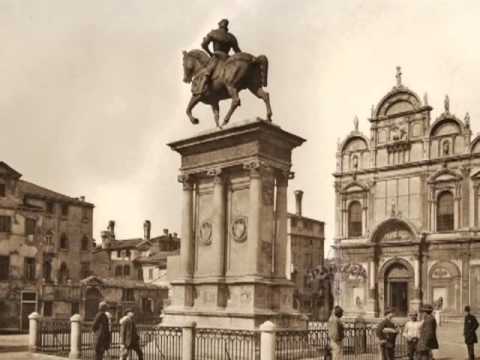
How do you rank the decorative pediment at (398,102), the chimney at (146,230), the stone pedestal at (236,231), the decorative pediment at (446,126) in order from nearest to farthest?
the stone pedestal at (236,231) → the decorative pediment at (446,126) → the decorative pediment at (398,102) → the chimney at (146,230)

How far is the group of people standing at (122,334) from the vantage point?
46.8 ft

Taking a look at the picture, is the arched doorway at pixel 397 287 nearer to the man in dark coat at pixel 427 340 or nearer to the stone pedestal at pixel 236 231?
the stone pedestal at pixel 236 231

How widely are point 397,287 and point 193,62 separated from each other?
27.9m

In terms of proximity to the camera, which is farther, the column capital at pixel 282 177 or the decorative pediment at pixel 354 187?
the decorative pediment at pixel 354 187

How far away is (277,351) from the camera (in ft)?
46.2

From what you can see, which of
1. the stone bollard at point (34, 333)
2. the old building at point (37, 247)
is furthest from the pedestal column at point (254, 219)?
the old building at point (37, 247)

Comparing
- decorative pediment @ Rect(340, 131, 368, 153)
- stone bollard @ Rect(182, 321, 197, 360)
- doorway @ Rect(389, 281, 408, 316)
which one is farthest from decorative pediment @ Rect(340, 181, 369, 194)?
stone bollard @ Rect(182, 321, 197, 360)

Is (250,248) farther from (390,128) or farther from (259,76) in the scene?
(390,128)

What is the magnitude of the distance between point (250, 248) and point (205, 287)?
5.89ft

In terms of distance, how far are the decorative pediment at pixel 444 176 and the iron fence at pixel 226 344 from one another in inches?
1093

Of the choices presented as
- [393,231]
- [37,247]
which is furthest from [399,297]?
[37,247]

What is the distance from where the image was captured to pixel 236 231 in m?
16.3

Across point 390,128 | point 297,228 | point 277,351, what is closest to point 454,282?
point 390,128

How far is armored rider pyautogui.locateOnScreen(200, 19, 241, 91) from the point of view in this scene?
1733 cm
